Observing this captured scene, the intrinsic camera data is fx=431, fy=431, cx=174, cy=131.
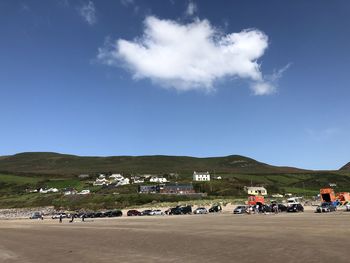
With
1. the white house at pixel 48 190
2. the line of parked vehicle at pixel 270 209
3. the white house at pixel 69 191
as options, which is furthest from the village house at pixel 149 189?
the line of parked vehicle at pixel 270 209

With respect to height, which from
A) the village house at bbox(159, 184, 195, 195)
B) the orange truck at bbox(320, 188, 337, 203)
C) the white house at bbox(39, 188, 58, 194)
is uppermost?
the white house at bbox(39, 188, 58, 194)

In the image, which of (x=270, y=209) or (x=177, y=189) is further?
(x=177, y=189)

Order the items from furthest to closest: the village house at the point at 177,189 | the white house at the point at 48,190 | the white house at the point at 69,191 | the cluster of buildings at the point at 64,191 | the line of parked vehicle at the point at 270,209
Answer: the white house at the point at 48,190
the white house at the point at 69,191
the cluster of buildings at the point at 64,191
the village house at the point at 177,189
the line of parked vehicle at the point at 270,209

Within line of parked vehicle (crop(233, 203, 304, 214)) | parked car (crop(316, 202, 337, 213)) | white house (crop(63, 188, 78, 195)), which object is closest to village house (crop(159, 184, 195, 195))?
white house (crop(63, 188, 78, 195))

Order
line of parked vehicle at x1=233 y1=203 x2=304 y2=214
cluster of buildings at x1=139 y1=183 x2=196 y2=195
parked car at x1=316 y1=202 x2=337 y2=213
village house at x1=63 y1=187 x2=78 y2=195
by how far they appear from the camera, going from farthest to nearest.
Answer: village house at x1=63 y1=187 x2=78 y2=195 → cluster of buildings at x1=139 y1=183 x2=196 y2=195 → line of parked vehicle at x1=233 y1=203 x2=304 y2=214 → parked car at x1=316 y1=202 x2=337 y2=213

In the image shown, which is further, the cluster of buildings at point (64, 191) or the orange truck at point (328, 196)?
the cluster of buildings at point (64, 191)

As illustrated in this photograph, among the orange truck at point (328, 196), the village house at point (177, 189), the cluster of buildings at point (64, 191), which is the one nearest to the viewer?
the orange truck at point (328, 196)

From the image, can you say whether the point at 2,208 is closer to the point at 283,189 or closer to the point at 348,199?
the point at 283,189

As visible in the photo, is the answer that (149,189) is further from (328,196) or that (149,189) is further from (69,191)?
(328,196)

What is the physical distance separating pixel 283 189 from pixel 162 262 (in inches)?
6569

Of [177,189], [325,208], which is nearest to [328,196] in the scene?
[325,208]

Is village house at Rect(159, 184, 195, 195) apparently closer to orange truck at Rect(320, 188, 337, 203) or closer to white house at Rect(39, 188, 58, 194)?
white house at Rect(39, 188, 58, 194)

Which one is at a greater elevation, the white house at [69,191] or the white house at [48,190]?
the white house at [48,190]

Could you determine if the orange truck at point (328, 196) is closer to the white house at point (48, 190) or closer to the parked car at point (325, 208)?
the parked car at point (325, 208)
